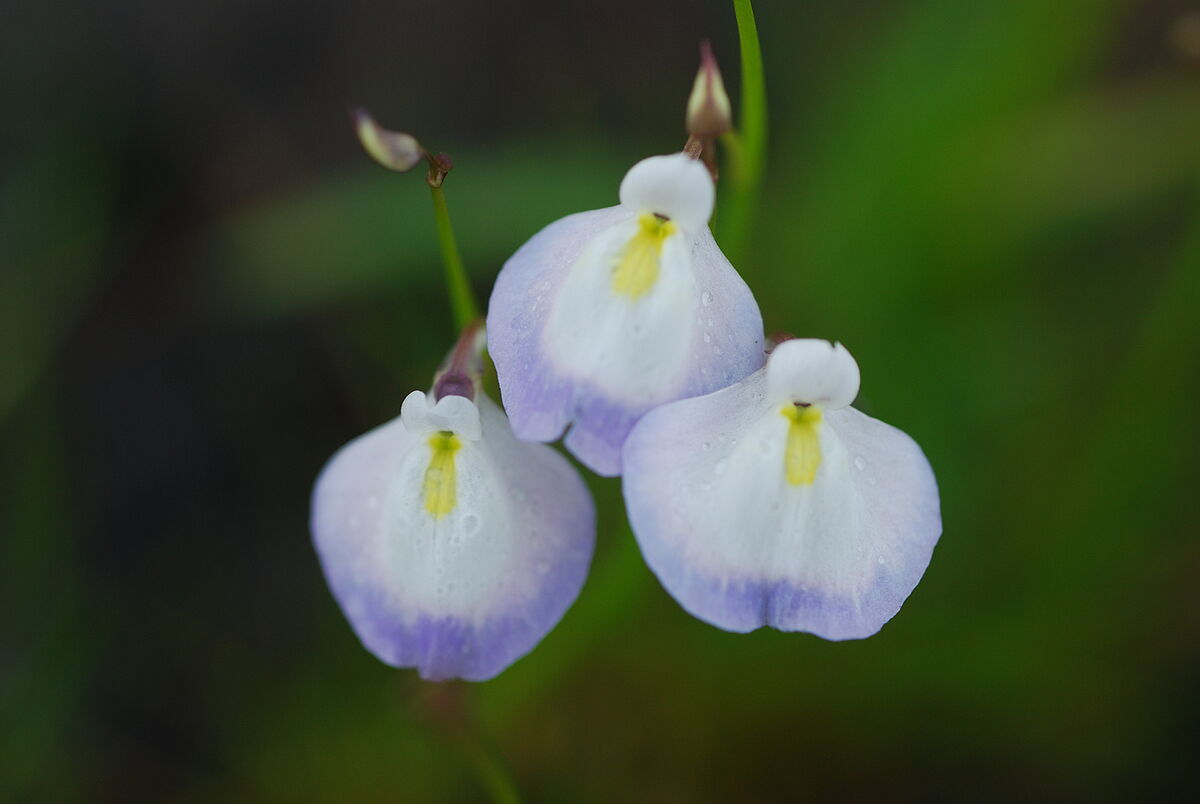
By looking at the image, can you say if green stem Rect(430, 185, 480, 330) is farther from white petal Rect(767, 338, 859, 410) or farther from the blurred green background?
the blurred green background

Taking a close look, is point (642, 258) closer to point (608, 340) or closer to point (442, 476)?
point (608, 340)

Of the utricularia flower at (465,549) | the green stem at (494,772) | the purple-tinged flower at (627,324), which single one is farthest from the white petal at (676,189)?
the green stem at (494,772)

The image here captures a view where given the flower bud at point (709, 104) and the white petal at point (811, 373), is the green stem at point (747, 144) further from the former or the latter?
the white petal at point (811, 373)

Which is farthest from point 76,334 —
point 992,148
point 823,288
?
point 992,148

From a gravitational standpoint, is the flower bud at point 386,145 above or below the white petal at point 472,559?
above

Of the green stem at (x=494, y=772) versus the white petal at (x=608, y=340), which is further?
the green stem at (x=494, y=772)

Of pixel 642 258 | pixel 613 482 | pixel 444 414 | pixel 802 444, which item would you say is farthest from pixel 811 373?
pixel 613 482
